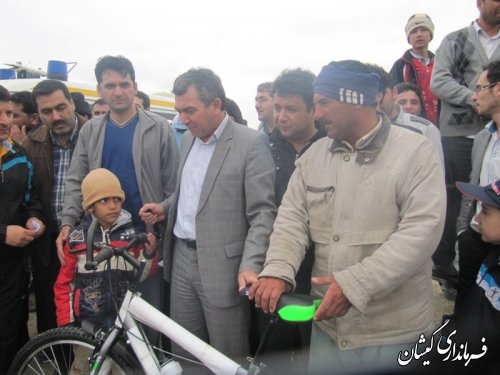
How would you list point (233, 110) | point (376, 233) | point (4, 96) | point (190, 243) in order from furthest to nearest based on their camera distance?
1. point (233, 110)
2. point (4, 96)
3. point (190, 243)
4. point (376, 233)

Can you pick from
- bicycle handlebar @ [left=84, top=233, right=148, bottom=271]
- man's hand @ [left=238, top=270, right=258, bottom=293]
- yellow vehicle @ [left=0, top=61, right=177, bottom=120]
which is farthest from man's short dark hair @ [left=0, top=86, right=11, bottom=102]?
yellow vehicle @ [left=0, top=61, right=177, bottom=120]

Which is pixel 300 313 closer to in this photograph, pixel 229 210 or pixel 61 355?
pixel 229 210

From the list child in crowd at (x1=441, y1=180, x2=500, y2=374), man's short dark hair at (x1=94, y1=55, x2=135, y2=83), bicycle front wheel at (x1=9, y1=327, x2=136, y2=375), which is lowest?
bicycle front wheel at (x1=9, y1=327, x2=136, y2=375)

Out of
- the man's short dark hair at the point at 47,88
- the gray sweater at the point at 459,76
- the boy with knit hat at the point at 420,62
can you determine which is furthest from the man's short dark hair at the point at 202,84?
the boy with knit hat at the point at 420,62

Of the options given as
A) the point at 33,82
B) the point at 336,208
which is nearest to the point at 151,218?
the point at 336,208

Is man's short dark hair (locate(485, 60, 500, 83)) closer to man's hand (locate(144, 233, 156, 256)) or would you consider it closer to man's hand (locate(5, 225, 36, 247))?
man's hand (locate(144, 233, 156, 256))

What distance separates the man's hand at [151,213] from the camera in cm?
270

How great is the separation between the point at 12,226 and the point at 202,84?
5.44ft

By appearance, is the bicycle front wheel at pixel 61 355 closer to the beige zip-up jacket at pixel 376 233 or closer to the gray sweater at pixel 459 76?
the beige zip-up jacket at pixel 376 233

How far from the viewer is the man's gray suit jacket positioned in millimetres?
2391

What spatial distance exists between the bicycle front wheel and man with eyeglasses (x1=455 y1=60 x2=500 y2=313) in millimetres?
2152

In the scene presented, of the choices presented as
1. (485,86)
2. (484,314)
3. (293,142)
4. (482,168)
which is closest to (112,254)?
(293,142)

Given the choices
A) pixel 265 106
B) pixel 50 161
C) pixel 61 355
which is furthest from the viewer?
pixel 265 106

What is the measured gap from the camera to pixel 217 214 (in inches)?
95.0
